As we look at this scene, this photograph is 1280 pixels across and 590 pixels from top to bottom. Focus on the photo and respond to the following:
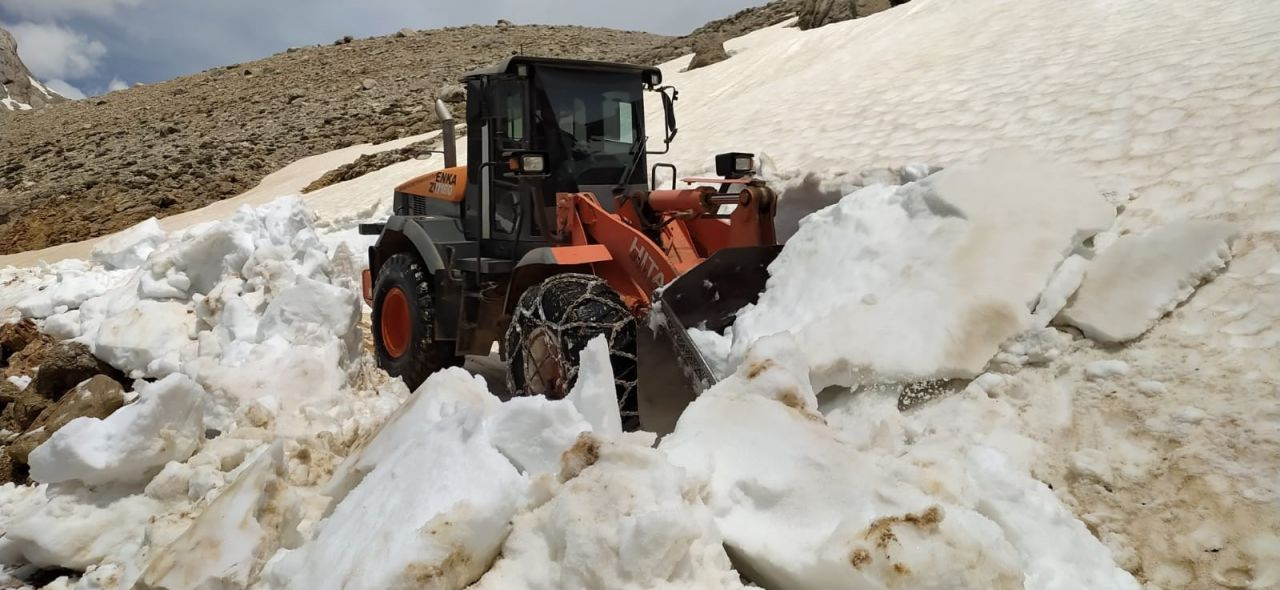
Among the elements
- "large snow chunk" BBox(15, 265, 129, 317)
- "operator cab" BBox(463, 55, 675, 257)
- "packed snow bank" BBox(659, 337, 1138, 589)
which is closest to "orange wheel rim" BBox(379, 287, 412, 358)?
"operator cab" BBox(463, 55, 675, 257)

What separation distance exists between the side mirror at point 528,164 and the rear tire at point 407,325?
111cm

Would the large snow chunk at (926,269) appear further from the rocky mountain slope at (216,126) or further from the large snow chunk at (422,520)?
the rocky mountain slope at (216,126)

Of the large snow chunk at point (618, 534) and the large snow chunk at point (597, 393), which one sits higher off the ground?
the large snow chunk at point (597, 393)

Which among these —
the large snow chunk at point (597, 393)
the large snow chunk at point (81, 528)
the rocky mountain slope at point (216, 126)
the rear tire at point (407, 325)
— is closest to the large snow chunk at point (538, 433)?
the large snow chunk at point (597, 393)

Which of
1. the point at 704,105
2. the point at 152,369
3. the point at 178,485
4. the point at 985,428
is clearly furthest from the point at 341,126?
the point at 985,428

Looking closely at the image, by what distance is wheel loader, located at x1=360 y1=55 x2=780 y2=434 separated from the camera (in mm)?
3625

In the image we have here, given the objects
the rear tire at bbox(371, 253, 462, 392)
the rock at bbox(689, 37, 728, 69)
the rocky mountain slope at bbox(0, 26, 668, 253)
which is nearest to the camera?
the rear tire at bbox(371, 253, 462, 392)

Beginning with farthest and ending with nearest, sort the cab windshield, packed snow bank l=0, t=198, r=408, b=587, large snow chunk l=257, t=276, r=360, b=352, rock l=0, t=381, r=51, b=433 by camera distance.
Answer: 1. rock l=0, t=381, r=51, b=433
2. large snow chunk l=257, t=276, r=360, b=352
3. the cab windshield
4. packed snow bank l=0, t=198, r=408, b=587

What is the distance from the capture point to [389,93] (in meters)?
24.7

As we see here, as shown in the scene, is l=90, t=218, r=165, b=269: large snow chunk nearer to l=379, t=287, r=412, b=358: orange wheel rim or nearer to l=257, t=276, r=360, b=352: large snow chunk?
l=379, t=287, r=412, b=358: orange wheel rim

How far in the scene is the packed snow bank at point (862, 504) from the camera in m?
1.82

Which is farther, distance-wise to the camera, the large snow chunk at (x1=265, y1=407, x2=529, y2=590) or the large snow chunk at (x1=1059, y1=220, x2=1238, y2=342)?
the large snow chunk at (x1=1059, y1=220, x2=1238, y2=342)

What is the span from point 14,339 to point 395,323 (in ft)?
10.8

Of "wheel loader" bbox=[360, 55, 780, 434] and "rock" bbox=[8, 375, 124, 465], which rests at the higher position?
"wheel loader" bbox=[360, 55, 780, 434]
